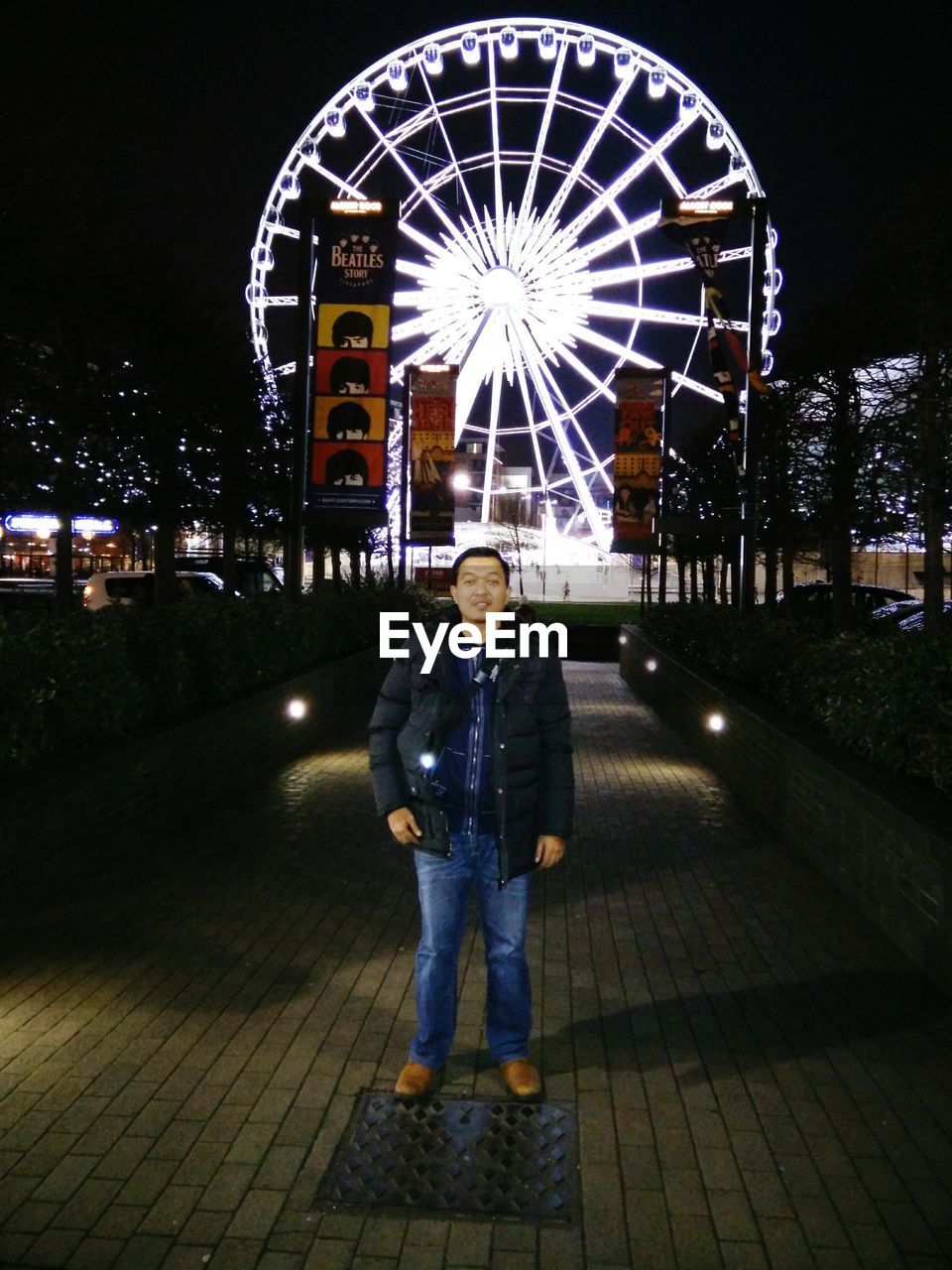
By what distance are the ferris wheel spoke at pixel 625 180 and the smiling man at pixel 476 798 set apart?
2767 centimetres

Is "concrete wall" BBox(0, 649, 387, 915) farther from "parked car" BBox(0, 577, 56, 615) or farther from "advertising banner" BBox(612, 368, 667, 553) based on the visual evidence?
"parked car" BBox(0, 577, 56, 615)

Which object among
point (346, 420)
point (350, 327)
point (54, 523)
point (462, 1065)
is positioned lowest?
point (462, 1065)

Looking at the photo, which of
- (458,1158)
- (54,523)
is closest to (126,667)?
(458,1158)

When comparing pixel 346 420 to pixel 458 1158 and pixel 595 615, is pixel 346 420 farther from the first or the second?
pixel 595 615

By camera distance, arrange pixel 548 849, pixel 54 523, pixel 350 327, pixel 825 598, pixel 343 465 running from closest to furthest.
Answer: pixel 548 849 → pixel 350 327 → pixel 343 465 → pixel 825 598 → pixel 54 523

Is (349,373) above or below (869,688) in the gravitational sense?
above

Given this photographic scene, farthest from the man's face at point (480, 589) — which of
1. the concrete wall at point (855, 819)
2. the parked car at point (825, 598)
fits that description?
the parked car at point (825, 598)

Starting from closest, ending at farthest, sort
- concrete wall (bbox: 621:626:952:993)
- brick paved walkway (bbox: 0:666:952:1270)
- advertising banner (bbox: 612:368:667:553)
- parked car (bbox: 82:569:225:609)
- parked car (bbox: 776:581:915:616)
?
brick paved walkway (bbox: 0:666:952:1270) → concrete wall (bbox: 621:626:952:993) → advertising banner (bbox: 612:368:667:553) → parked car (bbox: 776:581:915:616) → parked car (bbox: 82:569:225:609)

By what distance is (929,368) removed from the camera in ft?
31.1

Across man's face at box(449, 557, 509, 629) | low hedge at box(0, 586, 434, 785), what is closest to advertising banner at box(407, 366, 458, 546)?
low hedge at box(0, 586, 434, 785)

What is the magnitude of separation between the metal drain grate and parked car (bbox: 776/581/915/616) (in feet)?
62.9

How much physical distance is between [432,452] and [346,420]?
6.77m

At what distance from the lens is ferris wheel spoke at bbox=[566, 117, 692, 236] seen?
29875mm

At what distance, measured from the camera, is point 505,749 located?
13.3ft
